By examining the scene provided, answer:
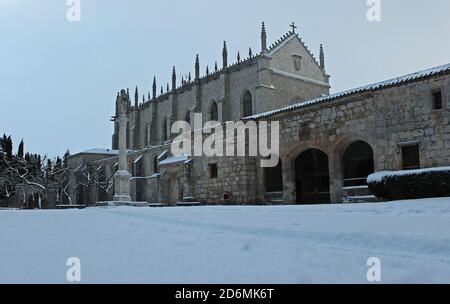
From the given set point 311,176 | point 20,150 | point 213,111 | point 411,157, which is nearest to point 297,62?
point 213,111

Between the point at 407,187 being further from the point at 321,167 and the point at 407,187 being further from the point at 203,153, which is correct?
the point at 203,153

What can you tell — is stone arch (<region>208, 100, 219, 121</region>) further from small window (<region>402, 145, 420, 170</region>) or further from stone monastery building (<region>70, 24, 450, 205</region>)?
small window (<region>402, 145, 420, 170</region>)

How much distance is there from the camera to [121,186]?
81.8 ft

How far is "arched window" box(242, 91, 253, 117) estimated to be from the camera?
35994mm

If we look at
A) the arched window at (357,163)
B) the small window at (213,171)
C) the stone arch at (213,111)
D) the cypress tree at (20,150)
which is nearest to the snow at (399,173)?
the arched window at (357,163)

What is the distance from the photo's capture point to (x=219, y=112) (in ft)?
124

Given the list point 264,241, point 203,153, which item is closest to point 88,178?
point 203,153

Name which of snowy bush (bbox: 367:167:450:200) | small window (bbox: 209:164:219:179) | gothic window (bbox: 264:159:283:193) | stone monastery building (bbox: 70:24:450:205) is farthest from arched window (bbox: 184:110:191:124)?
snowy bush (bbox: 367:167:450:200)

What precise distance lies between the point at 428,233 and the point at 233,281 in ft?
12.0

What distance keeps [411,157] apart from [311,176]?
6.49 m

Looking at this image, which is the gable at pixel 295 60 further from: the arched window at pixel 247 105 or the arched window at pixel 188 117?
the arched window at pixel 188 117

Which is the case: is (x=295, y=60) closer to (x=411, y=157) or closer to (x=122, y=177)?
(x=122, y=177)
